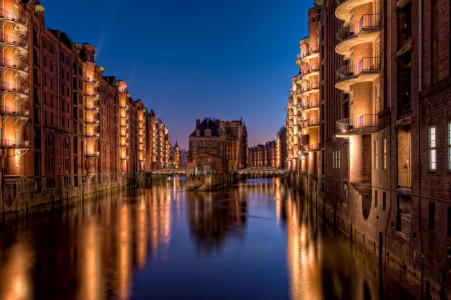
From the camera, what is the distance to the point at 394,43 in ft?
56.4

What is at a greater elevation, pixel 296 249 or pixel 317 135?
pixel 317 135

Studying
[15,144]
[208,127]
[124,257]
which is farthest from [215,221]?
[208,127]

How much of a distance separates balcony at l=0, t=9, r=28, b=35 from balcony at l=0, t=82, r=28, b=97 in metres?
5.86

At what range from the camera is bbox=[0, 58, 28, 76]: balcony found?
112ft

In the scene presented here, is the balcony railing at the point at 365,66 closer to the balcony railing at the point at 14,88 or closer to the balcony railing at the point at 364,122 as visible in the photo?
the balcony railing at the point at 364,122

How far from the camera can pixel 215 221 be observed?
36.7 meters

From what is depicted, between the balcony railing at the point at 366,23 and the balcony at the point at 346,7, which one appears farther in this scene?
the balcony at the point at 346,7

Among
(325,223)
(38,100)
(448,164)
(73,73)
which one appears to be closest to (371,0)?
(448,164)

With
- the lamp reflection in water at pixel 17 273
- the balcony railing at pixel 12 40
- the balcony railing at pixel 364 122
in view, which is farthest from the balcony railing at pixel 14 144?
the balcony railing at pixel 364 122

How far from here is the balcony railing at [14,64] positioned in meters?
34.2

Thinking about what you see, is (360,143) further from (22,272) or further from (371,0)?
(22,272)

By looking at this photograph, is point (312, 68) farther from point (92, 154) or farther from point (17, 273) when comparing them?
point (17, 273)

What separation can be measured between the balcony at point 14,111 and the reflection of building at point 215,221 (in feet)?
66.3

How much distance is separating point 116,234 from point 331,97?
78.7 ft
